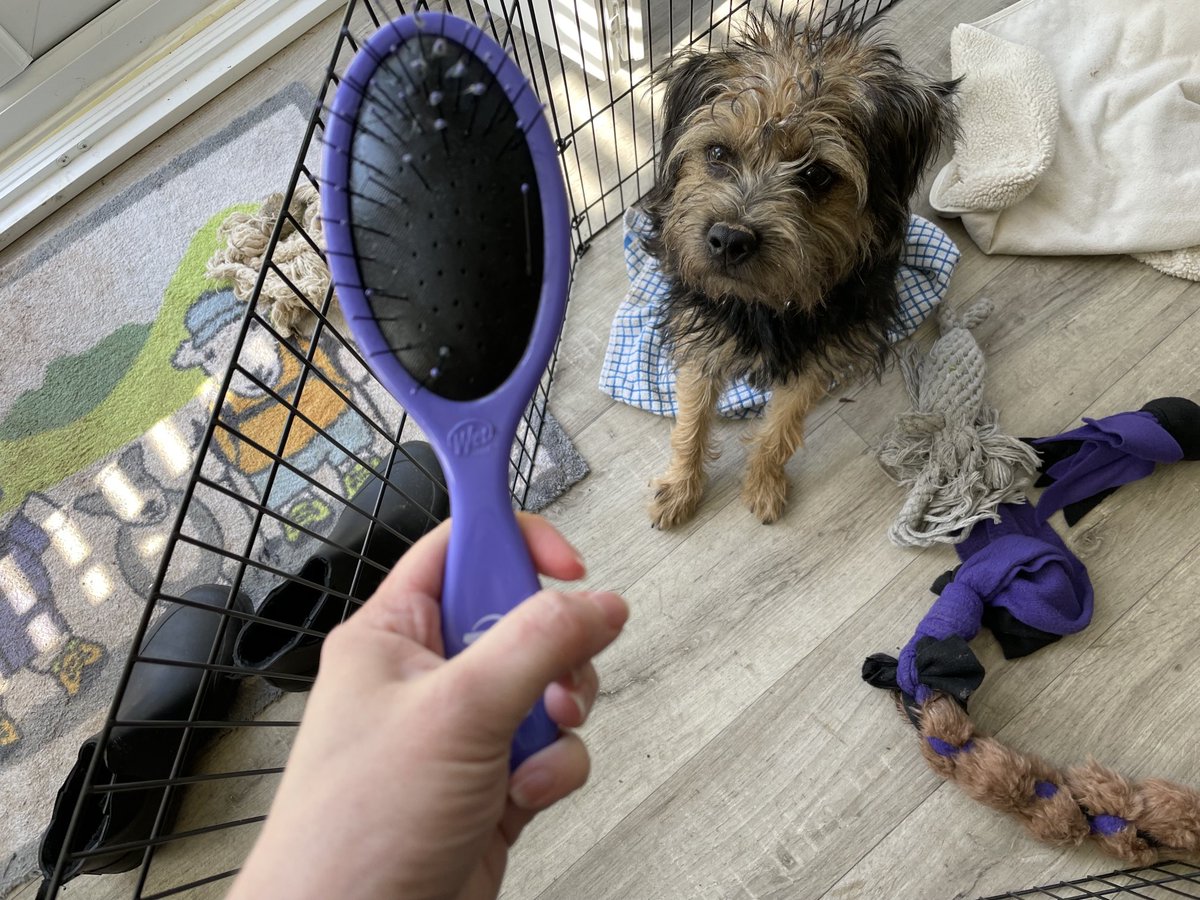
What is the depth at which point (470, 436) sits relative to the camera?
88 centimetres

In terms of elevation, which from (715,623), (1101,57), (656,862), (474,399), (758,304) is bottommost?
(656,862)

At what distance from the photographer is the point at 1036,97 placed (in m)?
1.89

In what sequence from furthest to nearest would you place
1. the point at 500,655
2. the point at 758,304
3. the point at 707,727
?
the point at 707,727 < the point at 758,304 < the point at 500,655

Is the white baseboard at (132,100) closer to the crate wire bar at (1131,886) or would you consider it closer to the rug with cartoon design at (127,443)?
the rug with cartoon design at (127,443)

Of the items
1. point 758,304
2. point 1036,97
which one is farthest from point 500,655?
point 1036,97

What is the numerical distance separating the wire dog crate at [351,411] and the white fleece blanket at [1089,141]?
430 millimetres

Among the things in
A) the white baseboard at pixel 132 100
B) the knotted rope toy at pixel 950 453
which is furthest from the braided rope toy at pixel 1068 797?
the white baseboard at pixel 132 100

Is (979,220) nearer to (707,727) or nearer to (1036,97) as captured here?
(1036,97)

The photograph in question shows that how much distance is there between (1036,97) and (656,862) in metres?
1.95

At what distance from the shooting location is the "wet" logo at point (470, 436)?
0.88 metres

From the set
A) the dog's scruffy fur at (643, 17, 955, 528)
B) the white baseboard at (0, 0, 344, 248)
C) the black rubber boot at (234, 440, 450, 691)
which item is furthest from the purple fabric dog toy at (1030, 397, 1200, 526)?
the white baseboard at (0, 0, 344, 248)

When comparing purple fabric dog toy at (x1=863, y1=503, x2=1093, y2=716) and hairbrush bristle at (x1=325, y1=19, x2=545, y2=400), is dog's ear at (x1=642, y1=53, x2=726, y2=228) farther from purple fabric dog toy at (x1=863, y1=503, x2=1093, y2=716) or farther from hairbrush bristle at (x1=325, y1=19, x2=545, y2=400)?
purple fabric dog toy at (x1=863, y1=503, x2=1093, y2=716)

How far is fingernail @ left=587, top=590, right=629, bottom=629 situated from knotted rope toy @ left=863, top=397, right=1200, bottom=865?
99 centimetres

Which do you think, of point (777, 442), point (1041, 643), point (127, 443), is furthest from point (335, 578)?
point (1041, 643)
